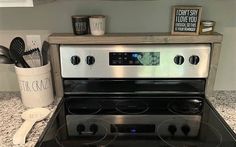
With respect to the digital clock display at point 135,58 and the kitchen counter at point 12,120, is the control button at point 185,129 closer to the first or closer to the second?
the digital clock display at point 135,58

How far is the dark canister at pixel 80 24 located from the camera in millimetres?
1062

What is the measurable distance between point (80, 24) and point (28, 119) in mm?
457

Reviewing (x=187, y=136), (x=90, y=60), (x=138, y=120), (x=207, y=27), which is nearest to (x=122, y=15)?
(x=90, y=60)

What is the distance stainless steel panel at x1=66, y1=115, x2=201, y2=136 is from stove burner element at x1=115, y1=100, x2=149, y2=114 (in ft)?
0.14

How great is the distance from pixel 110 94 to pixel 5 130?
49cm

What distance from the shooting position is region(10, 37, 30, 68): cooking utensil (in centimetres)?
106

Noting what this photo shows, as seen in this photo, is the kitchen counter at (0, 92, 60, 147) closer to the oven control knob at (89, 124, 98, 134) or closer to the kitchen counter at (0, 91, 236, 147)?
the kitchen counter at (0, 91, 236, 147)

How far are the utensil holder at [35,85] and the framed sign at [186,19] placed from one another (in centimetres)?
61

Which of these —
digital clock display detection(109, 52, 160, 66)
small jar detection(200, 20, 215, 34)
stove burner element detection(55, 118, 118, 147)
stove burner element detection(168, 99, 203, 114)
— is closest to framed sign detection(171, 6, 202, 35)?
small jar detection(200, 20, 215, 34)

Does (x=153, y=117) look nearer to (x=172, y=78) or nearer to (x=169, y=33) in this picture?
(x=172, y=78)

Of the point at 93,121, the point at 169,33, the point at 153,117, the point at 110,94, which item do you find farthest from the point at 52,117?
the point at 169,33

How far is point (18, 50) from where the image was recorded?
109 centimetres

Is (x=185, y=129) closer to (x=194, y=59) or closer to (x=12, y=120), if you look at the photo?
(x=194, y=59)

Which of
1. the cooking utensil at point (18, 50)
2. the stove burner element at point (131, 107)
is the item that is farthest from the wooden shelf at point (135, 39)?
the stove burner element at point (131, 107)
